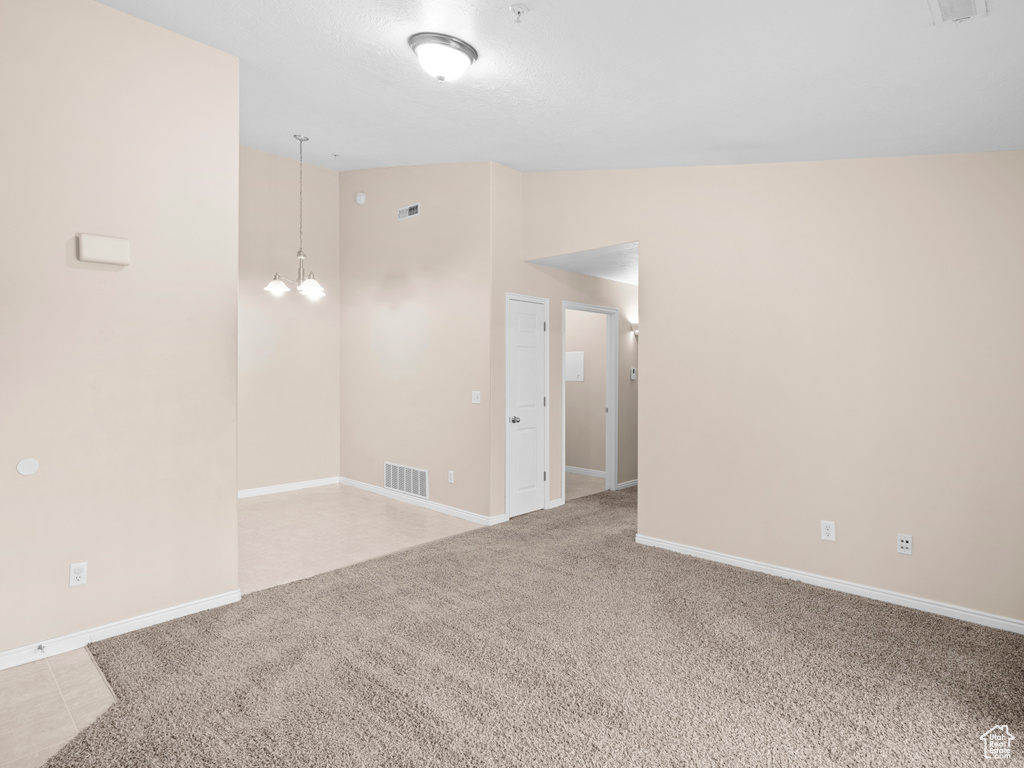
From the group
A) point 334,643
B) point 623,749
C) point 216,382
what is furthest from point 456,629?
point 216,382

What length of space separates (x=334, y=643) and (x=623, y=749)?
4.96 ft

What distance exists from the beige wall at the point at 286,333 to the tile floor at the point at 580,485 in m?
2.65

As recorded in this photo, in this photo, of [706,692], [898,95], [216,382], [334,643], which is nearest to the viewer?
[706,692]

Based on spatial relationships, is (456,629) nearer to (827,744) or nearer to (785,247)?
(827,744)

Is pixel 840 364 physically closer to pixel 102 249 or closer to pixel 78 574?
pixel 102 249

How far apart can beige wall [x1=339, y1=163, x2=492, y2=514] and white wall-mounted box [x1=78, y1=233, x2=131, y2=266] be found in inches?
107

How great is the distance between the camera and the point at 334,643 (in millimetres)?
2902

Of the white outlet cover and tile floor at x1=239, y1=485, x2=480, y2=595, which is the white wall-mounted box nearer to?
the white outlet cover

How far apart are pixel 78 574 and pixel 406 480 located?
3125 millimetres

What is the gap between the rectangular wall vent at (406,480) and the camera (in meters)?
5.64

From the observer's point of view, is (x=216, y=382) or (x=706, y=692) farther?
(x=216, y=382)

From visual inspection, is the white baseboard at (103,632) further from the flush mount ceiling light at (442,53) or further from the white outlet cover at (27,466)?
the flush mount ceiling light at (442,53)

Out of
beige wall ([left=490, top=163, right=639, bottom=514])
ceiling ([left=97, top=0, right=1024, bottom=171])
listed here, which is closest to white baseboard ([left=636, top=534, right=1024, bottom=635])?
beige wall ([left=490, top=163, right=639, bottom=514])

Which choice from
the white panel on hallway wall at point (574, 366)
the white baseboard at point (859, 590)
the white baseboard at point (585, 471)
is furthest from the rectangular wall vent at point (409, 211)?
the white baseboard at point (585, 471)
